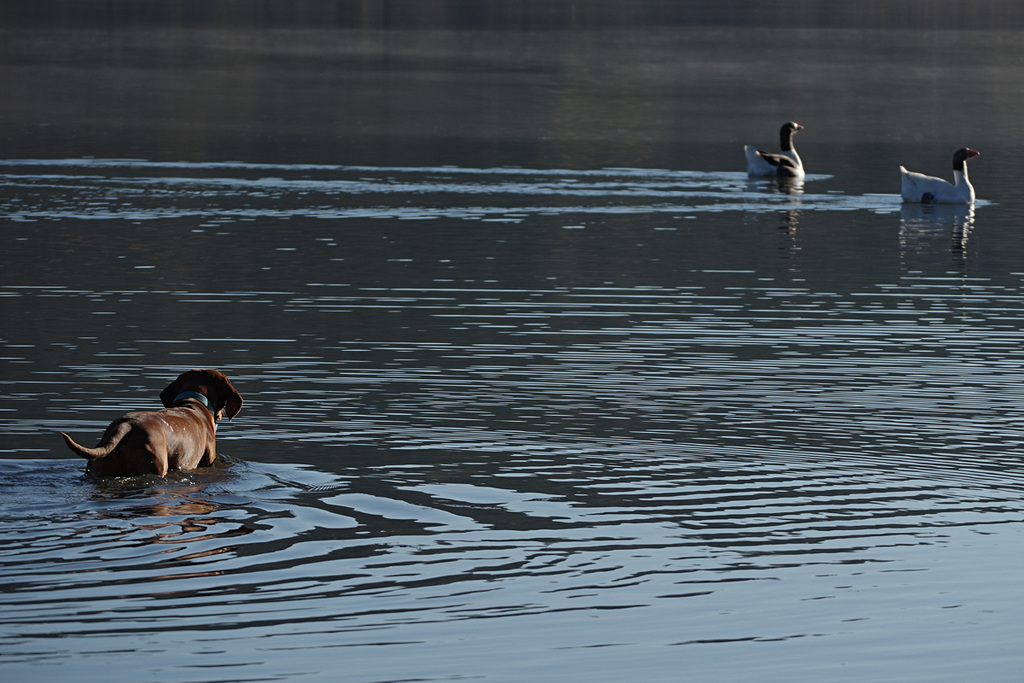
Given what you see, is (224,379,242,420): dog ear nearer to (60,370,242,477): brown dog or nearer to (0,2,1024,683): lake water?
(60,370,242,477): brown dog

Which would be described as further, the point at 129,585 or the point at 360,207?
the point at 360,207

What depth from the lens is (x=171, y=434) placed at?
10172 mm

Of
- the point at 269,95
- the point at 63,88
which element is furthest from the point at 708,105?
the point at 63,88

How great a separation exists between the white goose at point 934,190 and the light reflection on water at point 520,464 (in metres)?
8.22

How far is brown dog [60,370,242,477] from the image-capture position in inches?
391

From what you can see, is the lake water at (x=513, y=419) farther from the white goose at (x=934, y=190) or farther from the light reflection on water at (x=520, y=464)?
the white goose at (x=934, y=190)

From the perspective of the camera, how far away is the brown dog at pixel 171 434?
9.93 meters

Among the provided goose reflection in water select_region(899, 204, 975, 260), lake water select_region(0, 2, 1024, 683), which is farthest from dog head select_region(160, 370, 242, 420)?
goose reflection in water select_region(899, 204, 975, 260)

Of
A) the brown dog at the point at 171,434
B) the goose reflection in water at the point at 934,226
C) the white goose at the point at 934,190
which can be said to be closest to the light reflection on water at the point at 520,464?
the brown dog at the point at 171,434

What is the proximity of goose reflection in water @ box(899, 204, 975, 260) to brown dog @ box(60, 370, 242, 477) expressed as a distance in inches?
599

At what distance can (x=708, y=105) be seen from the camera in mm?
57344

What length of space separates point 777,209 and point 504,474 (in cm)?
2048

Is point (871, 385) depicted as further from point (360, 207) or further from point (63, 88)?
point (63, 88)

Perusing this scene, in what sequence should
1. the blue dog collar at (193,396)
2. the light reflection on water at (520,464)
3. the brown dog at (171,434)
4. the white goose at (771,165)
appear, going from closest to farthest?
the light reflection on water at (520,464) → the brown dog at (171,434) → the blue dog collar at (193,396) → the white goose at (771,165)
